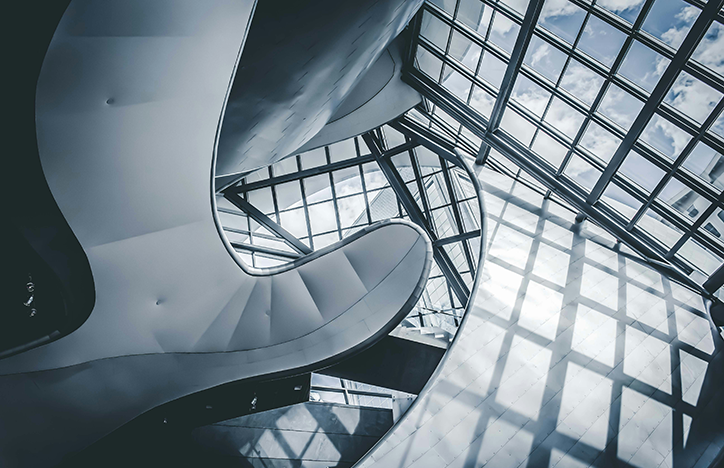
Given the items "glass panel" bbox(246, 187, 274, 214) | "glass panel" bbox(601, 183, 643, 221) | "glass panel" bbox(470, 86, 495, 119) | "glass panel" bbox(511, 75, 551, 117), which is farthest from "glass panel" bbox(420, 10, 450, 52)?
"glass panel" bbox(246, 187, 274, 214)

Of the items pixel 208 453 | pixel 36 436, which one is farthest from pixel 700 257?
pixel 36 436

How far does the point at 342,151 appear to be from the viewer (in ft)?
76.8

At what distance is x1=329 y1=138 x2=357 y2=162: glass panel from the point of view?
2305 centimetres

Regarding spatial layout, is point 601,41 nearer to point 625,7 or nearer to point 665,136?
point 625,7

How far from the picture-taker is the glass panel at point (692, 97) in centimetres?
1037

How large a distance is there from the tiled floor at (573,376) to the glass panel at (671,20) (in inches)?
328

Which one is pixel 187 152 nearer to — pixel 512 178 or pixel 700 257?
pixel 700 257

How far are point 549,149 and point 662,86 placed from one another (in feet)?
16.8

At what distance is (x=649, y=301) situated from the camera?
13734mm

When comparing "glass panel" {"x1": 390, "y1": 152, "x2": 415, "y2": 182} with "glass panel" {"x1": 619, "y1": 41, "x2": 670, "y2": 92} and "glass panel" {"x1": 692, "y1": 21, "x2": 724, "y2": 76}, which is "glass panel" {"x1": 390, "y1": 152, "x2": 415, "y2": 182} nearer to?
"glass panel" {"x1": 619, "y1": 41, "x2": 670, "y2": 92}

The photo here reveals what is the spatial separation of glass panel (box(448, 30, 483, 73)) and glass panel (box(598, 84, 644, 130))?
5256 mm

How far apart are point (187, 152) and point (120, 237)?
195 centimetres

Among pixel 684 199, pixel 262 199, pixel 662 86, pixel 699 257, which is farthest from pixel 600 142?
pixel 262 199

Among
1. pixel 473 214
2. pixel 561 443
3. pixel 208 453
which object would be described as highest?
pixel 473 214
